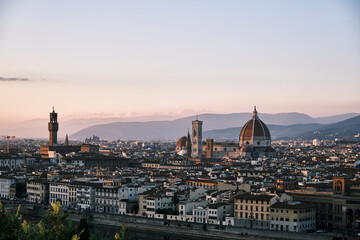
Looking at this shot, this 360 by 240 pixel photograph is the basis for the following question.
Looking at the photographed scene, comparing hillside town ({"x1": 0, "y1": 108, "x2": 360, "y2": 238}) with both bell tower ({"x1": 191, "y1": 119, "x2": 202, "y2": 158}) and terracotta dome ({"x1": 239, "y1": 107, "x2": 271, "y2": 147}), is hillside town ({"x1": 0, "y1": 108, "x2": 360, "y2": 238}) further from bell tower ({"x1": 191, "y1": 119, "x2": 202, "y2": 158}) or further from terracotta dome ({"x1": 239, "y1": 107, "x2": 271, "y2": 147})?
terracotta dome ({"x1": 239, "y1": 107, "x2": 271, "y2": 147})

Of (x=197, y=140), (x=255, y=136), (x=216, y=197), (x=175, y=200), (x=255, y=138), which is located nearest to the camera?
(x=216, y=197)

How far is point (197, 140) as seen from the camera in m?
139

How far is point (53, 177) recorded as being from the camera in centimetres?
7175

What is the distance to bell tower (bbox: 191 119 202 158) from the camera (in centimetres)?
13875

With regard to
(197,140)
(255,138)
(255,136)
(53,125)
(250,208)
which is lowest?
(250,208)

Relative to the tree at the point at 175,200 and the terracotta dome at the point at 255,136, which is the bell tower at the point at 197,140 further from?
the tree at the point at 175,200

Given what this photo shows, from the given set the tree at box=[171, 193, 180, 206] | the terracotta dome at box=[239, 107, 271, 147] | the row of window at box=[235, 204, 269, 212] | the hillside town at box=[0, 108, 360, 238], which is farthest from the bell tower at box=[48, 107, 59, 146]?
the row of window at box=[235, 204, 269, 212]

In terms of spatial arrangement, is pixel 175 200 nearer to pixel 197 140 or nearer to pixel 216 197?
pixel 216 197

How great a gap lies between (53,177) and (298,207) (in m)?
33.0

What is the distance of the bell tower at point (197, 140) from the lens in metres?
139

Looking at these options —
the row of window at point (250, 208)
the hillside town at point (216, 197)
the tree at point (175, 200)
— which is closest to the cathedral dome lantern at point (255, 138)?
the hillside town at point (216, 197)

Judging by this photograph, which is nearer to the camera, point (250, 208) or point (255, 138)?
point (250, 208)

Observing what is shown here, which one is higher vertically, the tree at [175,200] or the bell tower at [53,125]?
the bell tower at [53,125]

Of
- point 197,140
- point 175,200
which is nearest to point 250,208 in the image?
point 175,200
